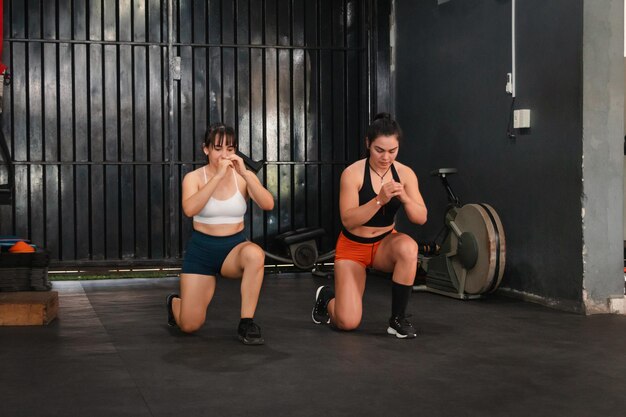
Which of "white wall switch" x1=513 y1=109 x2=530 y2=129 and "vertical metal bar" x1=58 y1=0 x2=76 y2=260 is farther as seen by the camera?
"vertical metal bar" x1=58 y1=0 x2=76 y2=260

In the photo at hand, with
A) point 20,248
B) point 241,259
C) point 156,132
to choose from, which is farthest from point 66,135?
point 241,259

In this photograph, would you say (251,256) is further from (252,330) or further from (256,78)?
(256,78)

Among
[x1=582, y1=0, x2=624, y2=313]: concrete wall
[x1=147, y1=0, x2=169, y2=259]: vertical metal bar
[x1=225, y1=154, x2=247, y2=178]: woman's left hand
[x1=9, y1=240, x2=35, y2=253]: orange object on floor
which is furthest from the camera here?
[x1=147, y1=0, x2=169, y2=259]: vertical metal bar

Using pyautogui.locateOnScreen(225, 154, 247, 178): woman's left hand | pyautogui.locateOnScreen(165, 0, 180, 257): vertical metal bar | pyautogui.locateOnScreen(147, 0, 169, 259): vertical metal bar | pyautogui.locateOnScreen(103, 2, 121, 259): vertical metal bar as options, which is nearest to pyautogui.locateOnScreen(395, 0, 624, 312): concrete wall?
pyautogui.locateOnScreen(225, 154, 247, 178): woman's left hand

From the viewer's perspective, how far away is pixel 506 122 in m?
6.11

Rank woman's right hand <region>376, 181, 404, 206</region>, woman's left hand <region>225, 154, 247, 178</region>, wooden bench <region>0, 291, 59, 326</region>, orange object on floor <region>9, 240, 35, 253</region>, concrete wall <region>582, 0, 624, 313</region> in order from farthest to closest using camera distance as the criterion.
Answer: orange object on floor <region>9, 240, 35, 253</region>, concrete wall <region>582, 0, 624, 313</region>, wooden bench <region>0, 291, 59, 326</region>, woman's left hand <region>225, 154, 247, 178</region>, woman's right hand <region>376, 181, 404, 206</region>

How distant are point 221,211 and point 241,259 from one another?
0.29 metres

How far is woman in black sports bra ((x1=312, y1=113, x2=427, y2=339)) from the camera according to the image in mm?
4430

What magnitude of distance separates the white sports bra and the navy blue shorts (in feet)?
0.26

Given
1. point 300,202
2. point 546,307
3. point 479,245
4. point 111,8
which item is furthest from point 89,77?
point 546,307

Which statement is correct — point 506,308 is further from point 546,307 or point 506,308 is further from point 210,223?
point 210,223

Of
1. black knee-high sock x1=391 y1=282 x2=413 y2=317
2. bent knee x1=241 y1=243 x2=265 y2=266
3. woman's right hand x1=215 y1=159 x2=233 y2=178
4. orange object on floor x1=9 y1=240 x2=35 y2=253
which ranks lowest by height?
black knee-high sock x1=391 y1=282 x2=413 y2=317

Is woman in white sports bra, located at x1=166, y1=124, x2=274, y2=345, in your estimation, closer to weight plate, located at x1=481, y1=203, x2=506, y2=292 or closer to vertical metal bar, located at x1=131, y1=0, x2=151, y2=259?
weight plate, located at x1=481, y1=203, x2=506, y2=292

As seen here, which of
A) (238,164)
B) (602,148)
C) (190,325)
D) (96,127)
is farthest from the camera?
(96,127)
